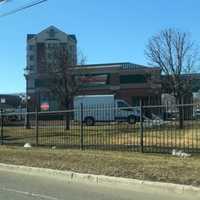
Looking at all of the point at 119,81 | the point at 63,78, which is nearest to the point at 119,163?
Answer: the point at 63,78

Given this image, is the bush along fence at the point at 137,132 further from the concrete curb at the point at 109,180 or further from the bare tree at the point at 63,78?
the bare tree at the point at 63,78

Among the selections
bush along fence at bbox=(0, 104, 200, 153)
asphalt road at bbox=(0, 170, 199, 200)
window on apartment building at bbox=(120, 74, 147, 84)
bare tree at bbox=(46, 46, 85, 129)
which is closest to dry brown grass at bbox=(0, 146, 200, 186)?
asphalt road at bbox=(0, 170, 199, 200)

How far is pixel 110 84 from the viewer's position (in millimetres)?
85625

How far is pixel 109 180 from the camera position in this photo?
14.1m

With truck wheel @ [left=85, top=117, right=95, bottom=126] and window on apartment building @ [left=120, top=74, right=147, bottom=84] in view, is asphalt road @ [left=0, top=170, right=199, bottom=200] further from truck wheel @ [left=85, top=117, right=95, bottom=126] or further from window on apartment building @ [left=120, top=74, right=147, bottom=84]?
window on apartment building @ [left=120, top=74, right=147, bottom=84]

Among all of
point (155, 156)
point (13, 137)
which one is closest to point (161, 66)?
point (13, 137)

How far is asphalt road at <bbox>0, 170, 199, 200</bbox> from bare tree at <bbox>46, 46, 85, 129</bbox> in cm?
2857

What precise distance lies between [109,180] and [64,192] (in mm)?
1554

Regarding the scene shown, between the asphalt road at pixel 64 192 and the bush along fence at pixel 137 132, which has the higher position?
the bush along fence at pixel 137 132

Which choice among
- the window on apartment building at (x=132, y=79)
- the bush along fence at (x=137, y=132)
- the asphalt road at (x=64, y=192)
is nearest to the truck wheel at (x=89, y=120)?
the bush along fence at (x=137, y=132)

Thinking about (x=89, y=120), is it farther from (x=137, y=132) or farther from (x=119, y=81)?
(x=119, y=81)

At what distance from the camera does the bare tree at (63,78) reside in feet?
144

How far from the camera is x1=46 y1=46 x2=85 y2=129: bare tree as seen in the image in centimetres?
4394

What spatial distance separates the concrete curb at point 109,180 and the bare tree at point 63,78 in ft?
85.3
